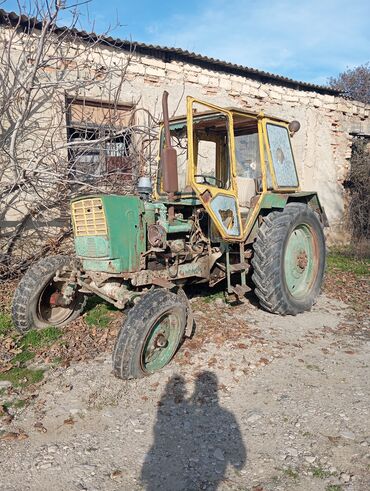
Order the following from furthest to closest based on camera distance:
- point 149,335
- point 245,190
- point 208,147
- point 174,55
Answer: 1. point 174,55
2. point 208,147
3. point 245,190
4. point 149,335

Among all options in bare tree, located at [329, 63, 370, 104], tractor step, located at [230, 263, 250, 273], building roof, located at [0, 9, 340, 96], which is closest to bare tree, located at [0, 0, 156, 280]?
building roof, located at [0, 9, 340, 96]

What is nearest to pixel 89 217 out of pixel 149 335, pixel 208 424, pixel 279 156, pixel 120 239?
pixel 120 239

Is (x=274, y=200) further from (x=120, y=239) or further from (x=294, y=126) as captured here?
(x=120, y=239)

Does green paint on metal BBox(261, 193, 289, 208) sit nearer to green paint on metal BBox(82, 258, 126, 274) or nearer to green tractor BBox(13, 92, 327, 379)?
green tractor BBox(13, 92, 327, 379)

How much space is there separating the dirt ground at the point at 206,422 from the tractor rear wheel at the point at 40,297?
609mm

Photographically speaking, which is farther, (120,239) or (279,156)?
(279,156)

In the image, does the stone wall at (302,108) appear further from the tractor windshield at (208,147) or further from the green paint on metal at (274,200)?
the green paint on metal at (274,200)

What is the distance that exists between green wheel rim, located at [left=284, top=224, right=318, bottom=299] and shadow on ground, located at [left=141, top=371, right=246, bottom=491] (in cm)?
217

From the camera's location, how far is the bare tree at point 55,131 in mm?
6008

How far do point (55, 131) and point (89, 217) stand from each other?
3488mm

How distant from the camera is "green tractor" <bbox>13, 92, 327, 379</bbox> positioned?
347 cm

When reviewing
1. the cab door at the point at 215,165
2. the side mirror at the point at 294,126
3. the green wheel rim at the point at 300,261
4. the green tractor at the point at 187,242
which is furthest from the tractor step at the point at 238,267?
the side mirror at the point at 294,126

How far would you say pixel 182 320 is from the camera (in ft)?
11.7

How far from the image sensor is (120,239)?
3.70m
